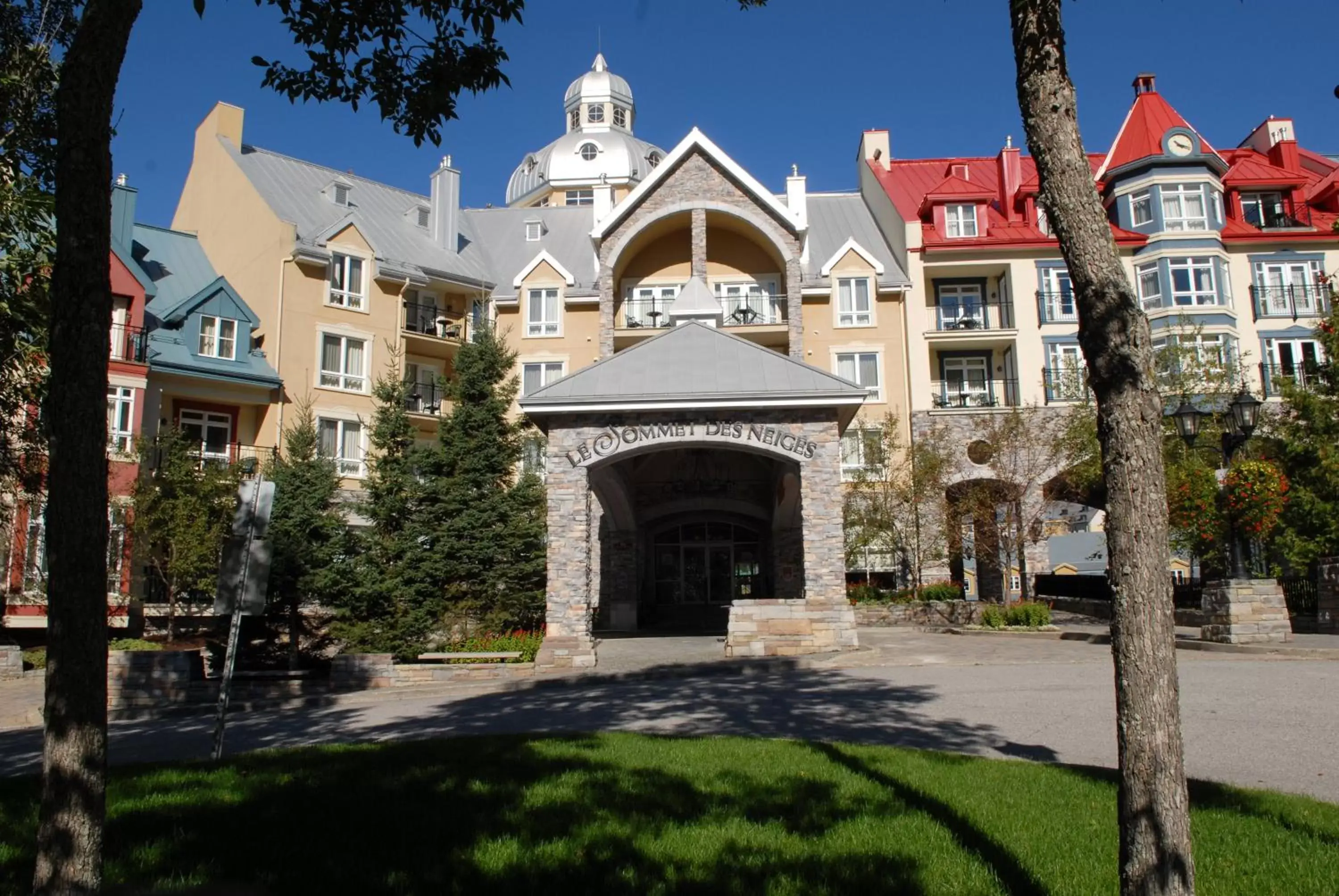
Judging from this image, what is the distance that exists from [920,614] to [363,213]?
85.9 feet

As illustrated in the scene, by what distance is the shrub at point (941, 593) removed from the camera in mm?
28469

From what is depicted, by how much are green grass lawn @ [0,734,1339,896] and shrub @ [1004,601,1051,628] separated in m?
16.6

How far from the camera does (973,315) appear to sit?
121 feet

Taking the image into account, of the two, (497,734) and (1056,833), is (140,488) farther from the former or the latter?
(1056,833)

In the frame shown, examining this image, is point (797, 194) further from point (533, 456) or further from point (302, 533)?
point (302, 533)

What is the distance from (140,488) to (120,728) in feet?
39.4

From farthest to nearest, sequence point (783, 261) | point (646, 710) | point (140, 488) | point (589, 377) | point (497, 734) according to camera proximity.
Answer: point (783, 261) < point (140, 488) < point (589, 377) < point (646, 710) < point (497, 734)

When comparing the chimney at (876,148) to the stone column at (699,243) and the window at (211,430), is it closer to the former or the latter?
the stone column at (699,243)

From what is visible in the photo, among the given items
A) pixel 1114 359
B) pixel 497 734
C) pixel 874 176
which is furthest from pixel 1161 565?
pixel 874 176

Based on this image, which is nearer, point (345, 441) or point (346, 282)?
point (345, 441)

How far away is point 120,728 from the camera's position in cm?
1287

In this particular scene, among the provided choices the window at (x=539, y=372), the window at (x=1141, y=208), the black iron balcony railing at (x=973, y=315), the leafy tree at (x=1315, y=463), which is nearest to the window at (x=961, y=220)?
the black iron balcony railing at (x=973, y=315)

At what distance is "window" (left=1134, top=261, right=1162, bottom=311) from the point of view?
34938mm

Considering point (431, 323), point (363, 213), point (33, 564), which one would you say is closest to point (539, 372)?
point (431, 323)
